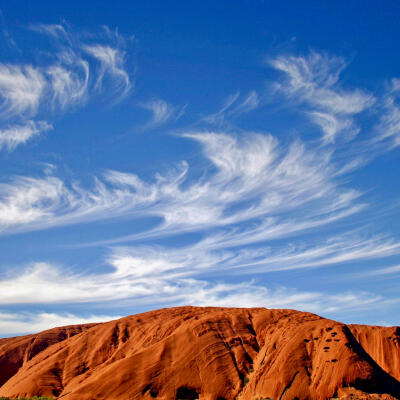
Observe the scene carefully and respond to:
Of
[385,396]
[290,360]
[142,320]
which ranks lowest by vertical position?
[385,396]

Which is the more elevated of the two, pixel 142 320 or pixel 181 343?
pixel 142 320

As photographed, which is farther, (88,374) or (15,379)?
(15,379)

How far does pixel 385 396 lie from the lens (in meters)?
58.4

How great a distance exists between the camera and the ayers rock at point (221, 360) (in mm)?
61156

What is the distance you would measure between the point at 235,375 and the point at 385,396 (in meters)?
19.8

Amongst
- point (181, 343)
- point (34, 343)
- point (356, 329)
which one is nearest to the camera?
point (181, 343)

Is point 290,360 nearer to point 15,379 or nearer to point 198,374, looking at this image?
point 198,374

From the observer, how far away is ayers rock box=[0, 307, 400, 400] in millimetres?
61156

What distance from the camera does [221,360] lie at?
2697 inches

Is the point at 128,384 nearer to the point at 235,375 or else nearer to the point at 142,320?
the point at 235,375

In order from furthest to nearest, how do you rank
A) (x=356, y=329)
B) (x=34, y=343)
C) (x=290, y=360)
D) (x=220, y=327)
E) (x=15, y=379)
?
(x=34, y=343) < (x=356, y=329) < (x=15, y=379) < (x=220, y=327) < (x=290, y=360)

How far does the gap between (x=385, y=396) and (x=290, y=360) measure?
1260 centimetres

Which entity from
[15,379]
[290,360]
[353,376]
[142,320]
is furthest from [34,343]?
[353,376]

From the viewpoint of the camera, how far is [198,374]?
216 ft
